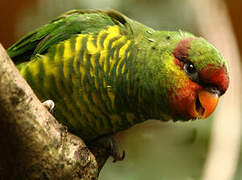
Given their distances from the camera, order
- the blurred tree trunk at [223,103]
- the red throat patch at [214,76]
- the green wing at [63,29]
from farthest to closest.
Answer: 1. the blurred tree trunk at [223,103]
2. the green wing at [63,29]
3. the red throat patch at [214,76]

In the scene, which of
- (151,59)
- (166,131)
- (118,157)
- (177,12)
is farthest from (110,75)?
(177,12)

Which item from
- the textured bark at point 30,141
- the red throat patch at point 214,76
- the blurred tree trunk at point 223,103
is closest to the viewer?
the textured bark at point 30,141

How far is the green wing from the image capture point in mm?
1510

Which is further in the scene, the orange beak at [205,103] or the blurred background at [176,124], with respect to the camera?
the blurred background at [176,124]

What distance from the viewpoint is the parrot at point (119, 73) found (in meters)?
1.28

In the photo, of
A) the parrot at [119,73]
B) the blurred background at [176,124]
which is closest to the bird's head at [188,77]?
the parrot at [119,73]

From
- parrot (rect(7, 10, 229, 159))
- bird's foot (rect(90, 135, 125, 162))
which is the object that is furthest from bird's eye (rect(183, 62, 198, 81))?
bird's foot (rect(90, 135, 125, 162))

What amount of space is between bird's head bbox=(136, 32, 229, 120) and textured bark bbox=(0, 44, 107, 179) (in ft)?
1.17

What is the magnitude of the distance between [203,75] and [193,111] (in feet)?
0.48

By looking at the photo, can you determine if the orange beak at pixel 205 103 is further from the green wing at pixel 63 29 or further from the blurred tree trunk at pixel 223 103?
the blurred tree trunk at pixel 223 103

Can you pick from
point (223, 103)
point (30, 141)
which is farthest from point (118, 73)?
point (223, 103)

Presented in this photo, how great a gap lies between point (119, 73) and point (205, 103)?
34 cm

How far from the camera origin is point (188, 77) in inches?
49.9

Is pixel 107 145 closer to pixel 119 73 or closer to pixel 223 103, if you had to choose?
pixel 119 73
